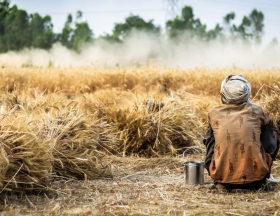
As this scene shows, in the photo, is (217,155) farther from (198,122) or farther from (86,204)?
(198,122)

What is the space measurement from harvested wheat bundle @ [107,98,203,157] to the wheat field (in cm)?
1

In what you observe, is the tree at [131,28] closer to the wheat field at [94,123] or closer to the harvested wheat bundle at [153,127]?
the wheat field at [94,123]

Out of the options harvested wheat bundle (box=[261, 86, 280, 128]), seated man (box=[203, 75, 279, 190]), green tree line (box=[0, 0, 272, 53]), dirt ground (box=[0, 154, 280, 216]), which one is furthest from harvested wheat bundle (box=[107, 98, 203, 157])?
green tree line (box=[0, 0, 272, 53])

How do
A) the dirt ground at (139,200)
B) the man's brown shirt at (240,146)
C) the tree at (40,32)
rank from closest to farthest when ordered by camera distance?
the dirt ground at (139,200) < the man's brown shirt at (240,146) < the tree at (40,32)

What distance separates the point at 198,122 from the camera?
22.6 ft

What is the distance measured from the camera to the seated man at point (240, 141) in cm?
398

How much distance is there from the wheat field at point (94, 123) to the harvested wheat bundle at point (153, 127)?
0.05 ft

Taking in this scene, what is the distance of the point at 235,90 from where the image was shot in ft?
13.4

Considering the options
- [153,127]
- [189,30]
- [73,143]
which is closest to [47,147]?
[73,143]

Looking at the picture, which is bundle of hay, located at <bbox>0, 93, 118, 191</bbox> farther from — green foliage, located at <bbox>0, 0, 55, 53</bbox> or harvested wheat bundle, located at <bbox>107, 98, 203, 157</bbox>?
green foliage, located at <bbox>0, 0, 55, 53</bbox>

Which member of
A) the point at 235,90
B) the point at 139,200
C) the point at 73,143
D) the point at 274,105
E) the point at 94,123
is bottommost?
the point at 139,200

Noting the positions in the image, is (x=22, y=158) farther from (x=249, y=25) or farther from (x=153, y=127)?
(x=249, y=25)

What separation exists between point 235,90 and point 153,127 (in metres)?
2.33

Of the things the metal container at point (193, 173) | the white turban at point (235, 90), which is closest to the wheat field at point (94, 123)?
the metal container at point (193, 173)
